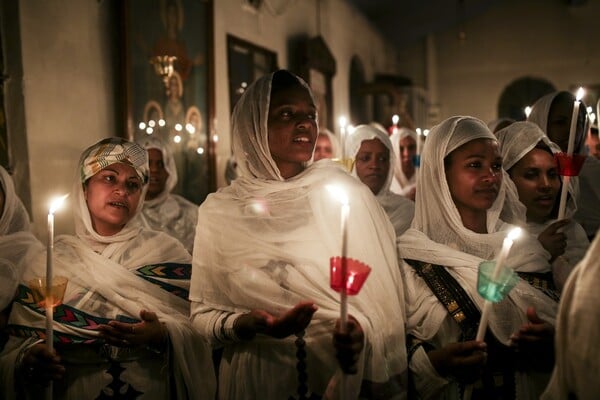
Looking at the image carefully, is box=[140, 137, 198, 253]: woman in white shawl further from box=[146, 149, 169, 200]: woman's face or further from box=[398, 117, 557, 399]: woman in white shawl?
box=[398, 117, 557, 399]: woman in white shawl

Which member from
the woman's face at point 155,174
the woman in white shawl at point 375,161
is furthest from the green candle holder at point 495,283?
the woman's face at point 155,174

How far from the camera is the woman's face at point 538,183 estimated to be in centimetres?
288

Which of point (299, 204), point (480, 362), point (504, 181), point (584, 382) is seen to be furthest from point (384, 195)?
point (584, 382)

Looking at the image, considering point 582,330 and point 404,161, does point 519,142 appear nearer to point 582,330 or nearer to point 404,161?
point 582,330

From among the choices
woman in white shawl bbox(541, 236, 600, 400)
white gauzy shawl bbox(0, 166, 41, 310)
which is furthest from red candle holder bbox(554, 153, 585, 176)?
white gauzy shawl bbox(0, 166, 41, 310)

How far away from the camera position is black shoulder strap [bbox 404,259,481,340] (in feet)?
7.67

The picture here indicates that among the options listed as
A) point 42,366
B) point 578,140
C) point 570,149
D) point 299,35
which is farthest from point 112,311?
point 299,35

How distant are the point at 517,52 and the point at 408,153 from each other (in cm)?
972

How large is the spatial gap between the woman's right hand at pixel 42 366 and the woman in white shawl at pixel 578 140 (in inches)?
103

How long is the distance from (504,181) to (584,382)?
1.34 metres

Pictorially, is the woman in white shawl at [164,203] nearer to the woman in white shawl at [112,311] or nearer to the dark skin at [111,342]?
the woman in white shawl at [112,311]

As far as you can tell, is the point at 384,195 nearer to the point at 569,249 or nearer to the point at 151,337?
the point at 569,249

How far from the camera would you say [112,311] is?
270 cm

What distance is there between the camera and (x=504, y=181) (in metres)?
2.70
